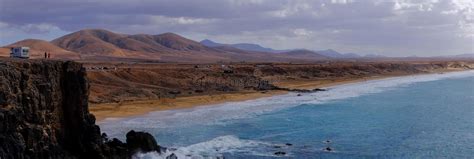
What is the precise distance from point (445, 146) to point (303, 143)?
10.5 meters

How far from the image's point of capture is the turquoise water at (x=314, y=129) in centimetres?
3903

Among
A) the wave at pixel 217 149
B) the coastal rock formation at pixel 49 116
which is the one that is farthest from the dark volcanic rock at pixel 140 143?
the wave at pixel 217 149

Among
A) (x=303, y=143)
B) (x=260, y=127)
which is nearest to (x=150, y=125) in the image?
(x=260, y=127)

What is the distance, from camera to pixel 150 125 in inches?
1934

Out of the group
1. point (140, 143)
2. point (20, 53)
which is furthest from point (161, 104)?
point (140, 143)

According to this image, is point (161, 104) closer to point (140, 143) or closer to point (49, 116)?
point (140, 143)

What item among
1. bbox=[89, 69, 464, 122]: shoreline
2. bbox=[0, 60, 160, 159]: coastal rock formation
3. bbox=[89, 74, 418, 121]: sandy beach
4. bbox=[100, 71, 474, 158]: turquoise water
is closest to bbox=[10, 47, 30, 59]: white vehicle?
bbox=[100, 71, 474, 158]: turquoise water

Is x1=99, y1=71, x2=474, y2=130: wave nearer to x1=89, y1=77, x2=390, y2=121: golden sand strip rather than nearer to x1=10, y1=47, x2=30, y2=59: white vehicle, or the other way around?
x1=89, y1=77, x2=390, y2=121: golden sand strip

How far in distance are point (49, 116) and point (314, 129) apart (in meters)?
26.4

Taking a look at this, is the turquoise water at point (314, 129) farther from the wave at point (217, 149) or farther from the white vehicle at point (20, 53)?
the white vehicle at point (20, 53)

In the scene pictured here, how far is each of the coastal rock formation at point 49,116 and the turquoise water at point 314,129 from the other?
4458mm

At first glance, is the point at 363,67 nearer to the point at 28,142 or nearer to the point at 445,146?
the point at 445,146

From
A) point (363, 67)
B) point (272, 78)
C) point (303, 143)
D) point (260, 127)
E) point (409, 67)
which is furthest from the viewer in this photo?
point (409, 67)

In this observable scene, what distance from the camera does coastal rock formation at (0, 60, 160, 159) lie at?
25844 mm
